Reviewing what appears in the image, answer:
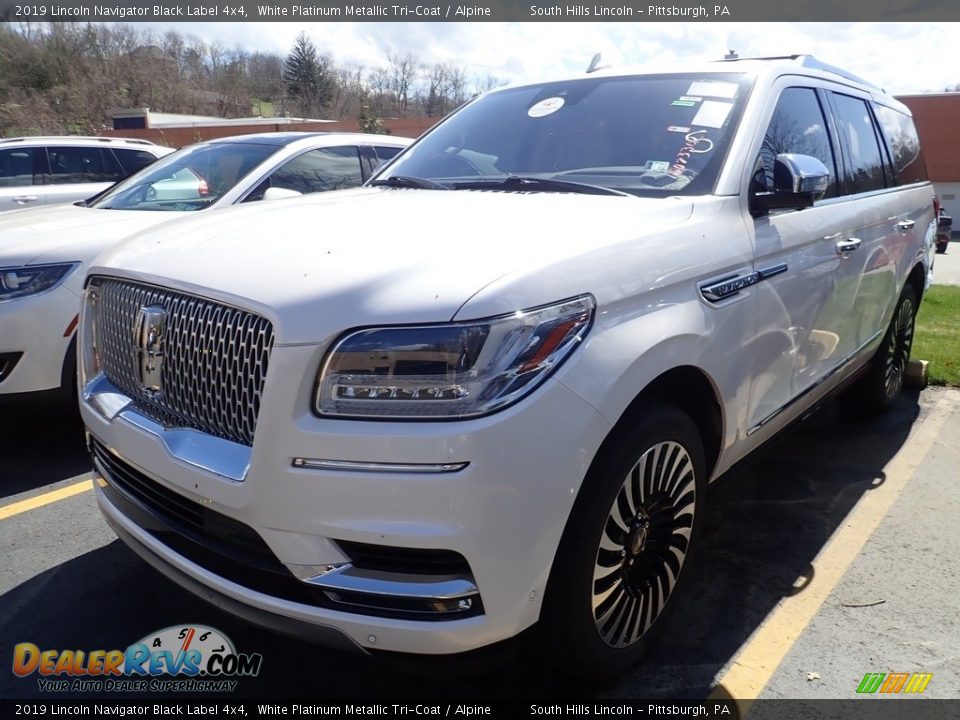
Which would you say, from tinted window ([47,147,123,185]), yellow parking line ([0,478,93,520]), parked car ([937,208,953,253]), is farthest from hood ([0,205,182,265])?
parked car ([937,208,953,253])

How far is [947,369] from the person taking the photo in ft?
20.2

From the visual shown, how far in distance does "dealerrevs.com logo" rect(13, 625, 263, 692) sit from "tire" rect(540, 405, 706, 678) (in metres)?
1.13

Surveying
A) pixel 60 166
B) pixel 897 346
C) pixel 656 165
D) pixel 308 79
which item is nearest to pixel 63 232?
pixel 656 165

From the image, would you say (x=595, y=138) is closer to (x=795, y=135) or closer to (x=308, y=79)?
(x=795, y=135)

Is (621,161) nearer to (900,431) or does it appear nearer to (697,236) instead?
(697,236)

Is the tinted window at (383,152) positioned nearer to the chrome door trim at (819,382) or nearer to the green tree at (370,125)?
the chrome door trim at (819,382)

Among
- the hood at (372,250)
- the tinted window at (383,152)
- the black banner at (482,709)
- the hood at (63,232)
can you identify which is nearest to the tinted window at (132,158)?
the tinted window at (383,152)

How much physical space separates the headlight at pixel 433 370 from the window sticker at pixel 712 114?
157 cm

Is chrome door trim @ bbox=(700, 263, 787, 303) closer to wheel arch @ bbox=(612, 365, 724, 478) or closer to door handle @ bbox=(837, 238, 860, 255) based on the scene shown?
wheel arch @ bbox=(612, 365, 724, 478)

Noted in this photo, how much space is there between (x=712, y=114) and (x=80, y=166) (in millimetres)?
8835

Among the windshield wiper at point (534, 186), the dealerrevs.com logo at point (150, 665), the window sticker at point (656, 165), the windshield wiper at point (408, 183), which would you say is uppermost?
the window sticker at point (656, 165)

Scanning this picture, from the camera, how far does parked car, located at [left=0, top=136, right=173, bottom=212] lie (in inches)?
344

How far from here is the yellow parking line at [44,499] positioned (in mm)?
3627

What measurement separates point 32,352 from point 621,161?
3.16 meters
